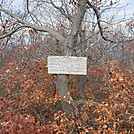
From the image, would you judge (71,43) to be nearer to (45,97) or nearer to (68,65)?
(68,65)

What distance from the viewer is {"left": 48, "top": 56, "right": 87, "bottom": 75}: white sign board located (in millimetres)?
3207

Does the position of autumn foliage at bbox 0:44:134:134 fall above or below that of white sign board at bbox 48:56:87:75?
below

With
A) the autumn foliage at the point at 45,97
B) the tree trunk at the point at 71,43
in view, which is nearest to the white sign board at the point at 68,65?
the tree trunk at the point at 71,43

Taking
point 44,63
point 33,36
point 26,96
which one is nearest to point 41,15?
point 33,36

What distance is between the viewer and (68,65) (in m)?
3.25

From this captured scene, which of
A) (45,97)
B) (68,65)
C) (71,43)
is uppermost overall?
(71,43)

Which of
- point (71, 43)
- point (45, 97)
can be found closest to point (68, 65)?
point (71, 43)

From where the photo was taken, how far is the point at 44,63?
4449 mm

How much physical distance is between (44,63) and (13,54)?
3.70 metres

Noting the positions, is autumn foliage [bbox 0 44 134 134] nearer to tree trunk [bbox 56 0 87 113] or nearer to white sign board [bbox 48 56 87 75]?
tree trunk [bbox 56 0 87 113]

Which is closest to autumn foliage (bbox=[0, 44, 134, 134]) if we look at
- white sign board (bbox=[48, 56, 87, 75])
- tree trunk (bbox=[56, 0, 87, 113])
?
tree trunk (bbox=[56, 0, 87, 113])

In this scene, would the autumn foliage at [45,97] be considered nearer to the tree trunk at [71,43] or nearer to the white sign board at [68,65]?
the tree trunk at [71,43]

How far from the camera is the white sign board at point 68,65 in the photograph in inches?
126

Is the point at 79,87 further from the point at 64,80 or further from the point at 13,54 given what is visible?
the point at 13,54
